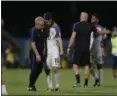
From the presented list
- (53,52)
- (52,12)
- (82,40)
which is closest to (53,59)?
(53,52)

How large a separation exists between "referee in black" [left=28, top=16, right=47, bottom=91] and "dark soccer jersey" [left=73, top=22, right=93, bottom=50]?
4.81ft

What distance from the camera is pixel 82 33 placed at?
57.4 feet

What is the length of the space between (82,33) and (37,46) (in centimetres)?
178

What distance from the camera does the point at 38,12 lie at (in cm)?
4222

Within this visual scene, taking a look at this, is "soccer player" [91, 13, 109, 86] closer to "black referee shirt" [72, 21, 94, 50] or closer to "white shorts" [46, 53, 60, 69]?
"black referee shirt" [72, 21, 94, 50]

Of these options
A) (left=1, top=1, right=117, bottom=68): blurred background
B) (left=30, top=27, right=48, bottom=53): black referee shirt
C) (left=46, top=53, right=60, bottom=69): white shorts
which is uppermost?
(left=1, top=1, right=117, bottom=68): blurred background

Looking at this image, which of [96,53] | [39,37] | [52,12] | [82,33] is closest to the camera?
[39,37]

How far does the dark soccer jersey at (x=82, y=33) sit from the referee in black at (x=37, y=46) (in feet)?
4.81

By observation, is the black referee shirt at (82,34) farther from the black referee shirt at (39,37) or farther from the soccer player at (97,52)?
the black referee shirt at (39,37)

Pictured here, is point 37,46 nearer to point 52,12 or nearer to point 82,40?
point 82,40

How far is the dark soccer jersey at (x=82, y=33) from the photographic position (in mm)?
17438

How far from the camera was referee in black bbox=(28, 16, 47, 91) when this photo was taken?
16.0m

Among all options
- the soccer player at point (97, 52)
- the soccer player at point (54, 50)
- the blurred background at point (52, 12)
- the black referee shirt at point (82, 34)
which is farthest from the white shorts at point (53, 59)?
the blurred background at point (52, 12)

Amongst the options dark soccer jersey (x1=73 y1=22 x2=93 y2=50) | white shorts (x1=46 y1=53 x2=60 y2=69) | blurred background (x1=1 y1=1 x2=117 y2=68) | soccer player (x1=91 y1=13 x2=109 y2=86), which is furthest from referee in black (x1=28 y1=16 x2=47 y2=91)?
blurred background (x1=1 y1=1 x2=117 y2=68)
